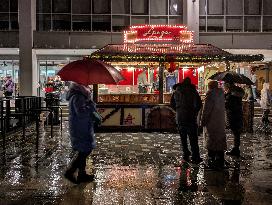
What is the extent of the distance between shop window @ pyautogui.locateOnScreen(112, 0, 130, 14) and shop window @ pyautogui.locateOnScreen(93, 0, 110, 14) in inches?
12.3

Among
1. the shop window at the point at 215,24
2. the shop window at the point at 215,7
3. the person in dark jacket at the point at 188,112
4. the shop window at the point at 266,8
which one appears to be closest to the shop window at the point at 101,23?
the shop window at the point at 215,24

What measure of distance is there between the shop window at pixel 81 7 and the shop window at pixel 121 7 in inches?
57.6

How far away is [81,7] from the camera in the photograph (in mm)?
28250

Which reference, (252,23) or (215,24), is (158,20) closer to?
(215,24)

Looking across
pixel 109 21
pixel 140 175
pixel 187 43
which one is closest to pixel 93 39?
pixel 109 21

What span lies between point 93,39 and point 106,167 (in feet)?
59.2

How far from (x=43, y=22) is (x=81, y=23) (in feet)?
7.35

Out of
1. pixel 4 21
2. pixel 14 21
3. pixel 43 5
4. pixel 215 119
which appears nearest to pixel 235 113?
pixel 215 119

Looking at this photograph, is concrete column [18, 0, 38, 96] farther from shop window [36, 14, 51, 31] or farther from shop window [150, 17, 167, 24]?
shop window [150, 17, 167, 24]

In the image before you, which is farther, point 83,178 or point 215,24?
point 215,24

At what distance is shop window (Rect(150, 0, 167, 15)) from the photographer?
92.7 feet

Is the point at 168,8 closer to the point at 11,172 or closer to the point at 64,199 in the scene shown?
the point at 11,172

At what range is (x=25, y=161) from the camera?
34.0 feet

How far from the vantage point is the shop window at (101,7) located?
28256 millimetres
